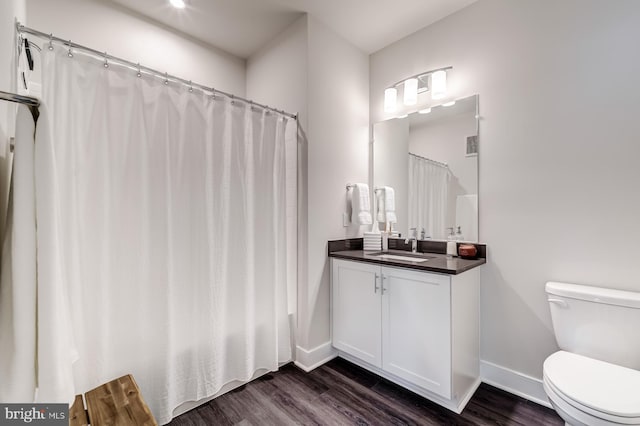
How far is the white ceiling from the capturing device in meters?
2.11

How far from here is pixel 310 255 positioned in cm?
224

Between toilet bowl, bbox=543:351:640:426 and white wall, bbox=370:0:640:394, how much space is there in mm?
410

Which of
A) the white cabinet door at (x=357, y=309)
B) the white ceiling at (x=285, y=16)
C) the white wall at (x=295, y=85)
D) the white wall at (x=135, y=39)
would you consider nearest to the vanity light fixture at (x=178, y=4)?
the white ceiling at (x=285, y=16)

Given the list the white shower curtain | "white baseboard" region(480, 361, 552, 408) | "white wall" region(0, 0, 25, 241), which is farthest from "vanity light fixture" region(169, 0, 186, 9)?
"white baseboard" region(480, 361, 552, 408)

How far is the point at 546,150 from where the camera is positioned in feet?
5.87

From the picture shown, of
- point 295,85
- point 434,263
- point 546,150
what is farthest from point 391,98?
point 434,263

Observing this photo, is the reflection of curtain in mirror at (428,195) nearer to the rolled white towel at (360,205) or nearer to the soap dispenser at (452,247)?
the soap dispenser at (452,247)

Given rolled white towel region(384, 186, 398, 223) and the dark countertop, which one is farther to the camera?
rolled white towel region(384, 186, 398, 223)

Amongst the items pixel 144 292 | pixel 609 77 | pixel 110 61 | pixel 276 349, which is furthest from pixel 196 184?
pixel 609 77

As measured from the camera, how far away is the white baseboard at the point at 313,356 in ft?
7.19

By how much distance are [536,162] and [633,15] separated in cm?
87

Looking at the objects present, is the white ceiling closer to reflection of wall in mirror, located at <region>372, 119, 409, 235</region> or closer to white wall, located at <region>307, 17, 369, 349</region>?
white wall, located at <region>307, 17, 369, 349</region>

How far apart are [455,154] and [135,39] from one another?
2700 mm

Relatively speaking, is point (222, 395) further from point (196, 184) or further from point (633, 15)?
point (633, 15)
